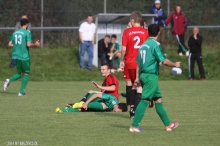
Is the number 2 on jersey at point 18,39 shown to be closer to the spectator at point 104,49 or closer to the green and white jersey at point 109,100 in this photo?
the green and white jersey at point 109,100

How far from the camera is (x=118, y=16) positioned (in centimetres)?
2653

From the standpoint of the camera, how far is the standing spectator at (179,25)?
2708cm

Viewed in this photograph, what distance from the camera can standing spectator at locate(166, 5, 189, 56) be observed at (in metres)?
27.1

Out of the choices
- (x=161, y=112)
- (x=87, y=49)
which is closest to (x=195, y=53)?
(x=87, y=49)

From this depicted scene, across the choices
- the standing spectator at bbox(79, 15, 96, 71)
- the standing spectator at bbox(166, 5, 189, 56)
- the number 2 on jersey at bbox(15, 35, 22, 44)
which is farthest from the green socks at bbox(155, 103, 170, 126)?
the standing spectator at bbox(166, 5, 189, 56)

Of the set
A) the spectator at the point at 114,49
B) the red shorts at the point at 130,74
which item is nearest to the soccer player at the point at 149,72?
the red shorts at the point at 130,74

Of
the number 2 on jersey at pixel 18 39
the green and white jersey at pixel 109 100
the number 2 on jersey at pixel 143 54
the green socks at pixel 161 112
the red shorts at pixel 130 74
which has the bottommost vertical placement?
the green and white jersey at pixel 109 100

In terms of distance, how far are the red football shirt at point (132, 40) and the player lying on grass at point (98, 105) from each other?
3.62ft

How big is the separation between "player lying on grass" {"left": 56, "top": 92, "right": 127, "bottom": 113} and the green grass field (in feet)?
0.86

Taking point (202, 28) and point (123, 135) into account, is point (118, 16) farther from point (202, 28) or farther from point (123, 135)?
point (123, 135)

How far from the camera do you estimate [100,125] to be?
10000 mm

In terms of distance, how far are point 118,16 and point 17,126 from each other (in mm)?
17205

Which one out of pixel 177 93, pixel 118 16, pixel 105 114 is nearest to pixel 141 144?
pixel 105 114

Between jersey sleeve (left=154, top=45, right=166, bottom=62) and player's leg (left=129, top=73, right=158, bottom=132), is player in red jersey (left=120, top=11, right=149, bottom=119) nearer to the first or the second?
player's leg (left=129, top=73, right=158, bottom=132)
